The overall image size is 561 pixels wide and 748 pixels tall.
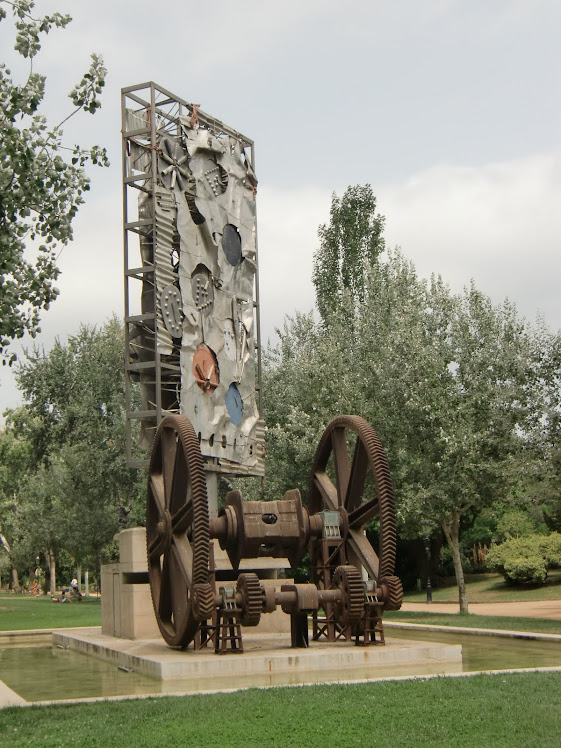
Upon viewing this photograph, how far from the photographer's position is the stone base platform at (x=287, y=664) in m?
12.1

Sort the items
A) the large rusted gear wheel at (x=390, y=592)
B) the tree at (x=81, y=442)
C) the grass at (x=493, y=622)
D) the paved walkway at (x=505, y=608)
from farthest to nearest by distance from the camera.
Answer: the tree at (x=81, y=442) < the paved walkway at (x=505, y=608) < the grass at (x=493, y=622) < the large rusted gear wheel at (x=390, y=592)

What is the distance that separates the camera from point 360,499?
15.9 metres

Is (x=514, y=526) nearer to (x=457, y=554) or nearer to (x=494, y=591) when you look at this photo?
(x=494, y=591)

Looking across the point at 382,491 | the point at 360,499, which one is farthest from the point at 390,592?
the point at 360,499

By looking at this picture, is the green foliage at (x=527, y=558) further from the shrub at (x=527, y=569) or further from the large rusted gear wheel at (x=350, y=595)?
the large rusted gear wheel at (x=350, y=595)

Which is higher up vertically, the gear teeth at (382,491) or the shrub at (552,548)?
the gear teeth at (382,491)

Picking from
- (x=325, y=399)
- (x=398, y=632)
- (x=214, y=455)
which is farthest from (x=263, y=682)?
(x=325, y=399)

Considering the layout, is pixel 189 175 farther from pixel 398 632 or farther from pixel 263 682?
pixel 263 682

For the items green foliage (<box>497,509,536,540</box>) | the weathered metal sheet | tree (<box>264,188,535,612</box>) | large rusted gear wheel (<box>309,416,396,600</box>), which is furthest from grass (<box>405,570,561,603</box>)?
large rusted gear wheel (<box>309,416,396,600</box>)

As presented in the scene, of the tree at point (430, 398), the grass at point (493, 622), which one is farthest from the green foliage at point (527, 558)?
the grass at point (493, 622)

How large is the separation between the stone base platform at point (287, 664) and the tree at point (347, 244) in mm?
30944

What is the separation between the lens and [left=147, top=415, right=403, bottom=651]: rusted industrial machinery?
1346cm

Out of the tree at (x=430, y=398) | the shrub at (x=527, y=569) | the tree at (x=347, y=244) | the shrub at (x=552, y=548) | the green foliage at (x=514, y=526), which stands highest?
the tree at (x=347, y=244)

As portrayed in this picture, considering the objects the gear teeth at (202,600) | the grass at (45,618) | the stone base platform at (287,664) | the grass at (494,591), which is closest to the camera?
the stone base platform at (287,664)
